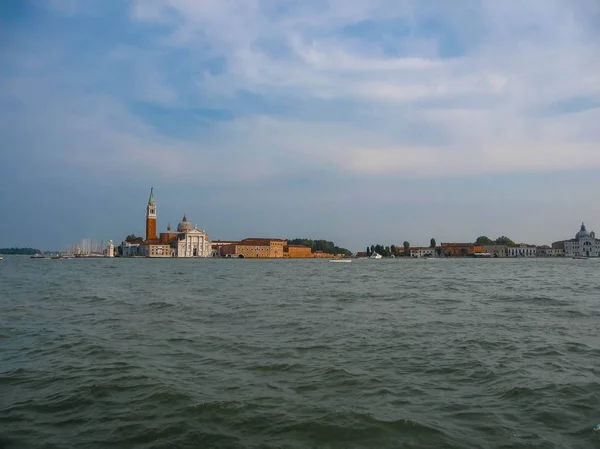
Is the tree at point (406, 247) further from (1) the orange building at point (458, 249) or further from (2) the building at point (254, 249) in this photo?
(2) the building at point (254, 249)

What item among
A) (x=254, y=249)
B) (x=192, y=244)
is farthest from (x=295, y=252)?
(x=192, y=244)

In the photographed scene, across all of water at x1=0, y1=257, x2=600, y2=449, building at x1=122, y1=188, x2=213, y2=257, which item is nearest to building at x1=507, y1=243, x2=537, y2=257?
building at x1=122, y1=188, x2=213, y2=257

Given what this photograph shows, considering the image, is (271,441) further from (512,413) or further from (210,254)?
(210,254)

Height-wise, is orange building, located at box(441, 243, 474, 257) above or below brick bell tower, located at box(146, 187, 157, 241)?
below

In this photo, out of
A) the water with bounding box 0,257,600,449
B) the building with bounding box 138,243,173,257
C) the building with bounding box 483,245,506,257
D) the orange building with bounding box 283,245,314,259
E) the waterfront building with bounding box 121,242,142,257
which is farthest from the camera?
the orange building with bounding box 283,245,314,259

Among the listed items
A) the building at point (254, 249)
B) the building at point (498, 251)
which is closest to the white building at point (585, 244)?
the building at point (498, 251)

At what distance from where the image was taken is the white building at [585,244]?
142500 mm

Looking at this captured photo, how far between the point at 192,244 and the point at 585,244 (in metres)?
116

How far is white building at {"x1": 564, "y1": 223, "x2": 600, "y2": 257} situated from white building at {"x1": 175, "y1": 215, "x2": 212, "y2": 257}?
111m

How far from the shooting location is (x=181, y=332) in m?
10.2

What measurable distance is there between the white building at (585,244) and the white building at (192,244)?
111 m

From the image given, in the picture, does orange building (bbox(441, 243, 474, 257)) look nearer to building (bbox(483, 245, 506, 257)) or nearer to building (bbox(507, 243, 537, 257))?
building (bbox(483, 245, 506, 257))

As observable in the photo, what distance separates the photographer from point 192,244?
457ft

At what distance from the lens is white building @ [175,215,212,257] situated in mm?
137500
